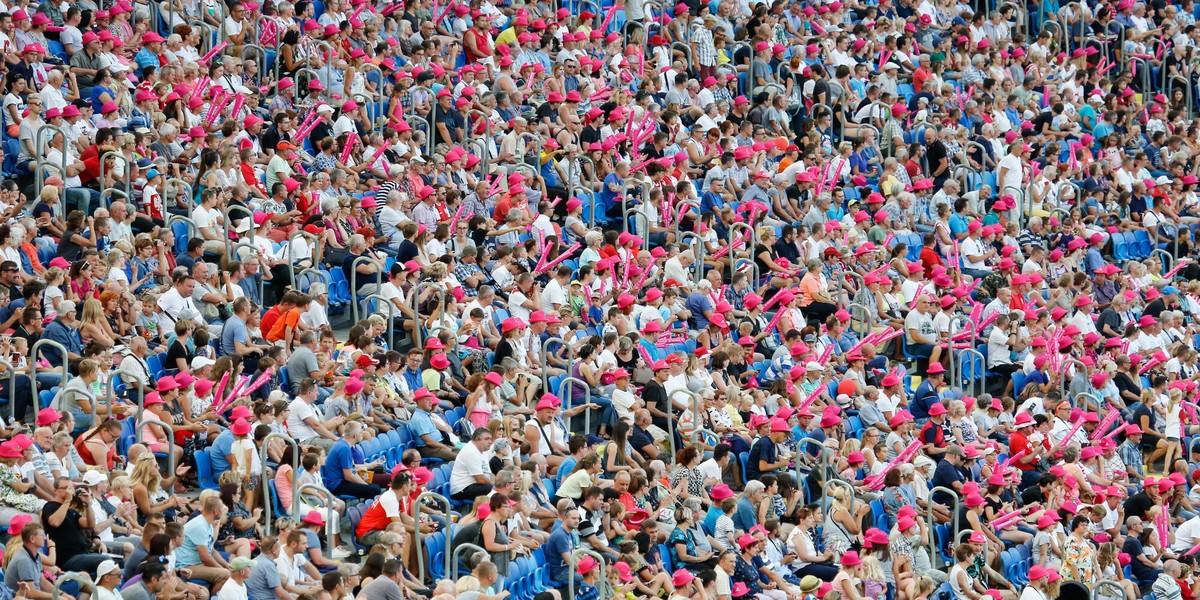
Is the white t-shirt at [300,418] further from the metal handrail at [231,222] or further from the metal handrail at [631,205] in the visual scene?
the metal handrail at [631,205]

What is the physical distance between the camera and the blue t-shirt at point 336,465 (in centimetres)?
1616

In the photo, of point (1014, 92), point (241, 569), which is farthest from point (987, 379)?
point (241, 569)

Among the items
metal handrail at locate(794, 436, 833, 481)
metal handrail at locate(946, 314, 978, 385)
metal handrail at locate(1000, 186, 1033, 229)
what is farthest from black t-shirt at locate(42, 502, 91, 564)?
metal handrail at locate(1000, 186, 1033, 229)

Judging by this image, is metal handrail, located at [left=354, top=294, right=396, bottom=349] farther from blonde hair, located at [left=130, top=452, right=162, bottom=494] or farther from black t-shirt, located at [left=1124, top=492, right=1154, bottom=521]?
black t-shirt, located at [left=1124, top=492, right=1154, bottom=521]

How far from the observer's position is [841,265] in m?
22.4

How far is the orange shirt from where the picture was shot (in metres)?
17.9

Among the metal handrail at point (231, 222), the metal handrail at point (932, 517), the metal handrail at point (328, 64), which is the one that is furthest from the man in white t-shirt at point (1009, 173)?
the metal handrail at point (231, 222)

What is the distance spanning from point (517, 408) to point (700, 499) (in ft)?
6.01

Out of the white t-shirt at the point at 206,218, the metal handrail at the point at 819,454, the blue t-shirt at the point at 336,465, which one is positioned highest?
the white t-shirt at the point at 206,218

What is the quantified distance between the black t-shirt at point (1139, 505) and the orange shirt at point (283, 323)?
767 centimetres

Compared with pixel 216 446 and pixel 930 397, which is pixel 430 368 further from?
pixel 930 397

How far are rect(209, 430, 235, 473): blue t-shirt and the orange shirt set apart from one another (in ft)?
7.90

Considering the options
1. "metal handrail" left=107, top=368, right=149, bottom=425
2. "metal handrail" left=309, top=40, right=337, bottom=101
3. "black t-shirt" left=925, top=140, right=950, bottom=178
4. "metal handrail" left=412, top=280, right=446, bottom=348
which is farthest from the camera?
"black t-shirt" left=925, top=140, right=950, bottom=178

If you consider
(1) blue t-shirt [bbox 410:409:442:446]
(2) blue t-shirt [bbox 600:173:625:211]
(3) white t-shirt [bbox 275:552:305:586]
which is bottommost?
(2) blue t-shirt [bbox 600:173:625:211]
